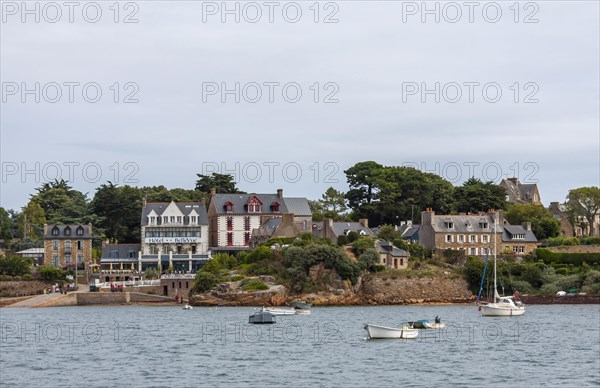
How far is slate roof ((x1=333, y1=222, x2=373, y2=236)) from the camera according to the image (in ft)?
382

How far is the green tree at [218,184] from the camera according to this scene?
14500 centimetres

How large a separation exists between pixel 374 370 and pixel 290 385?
20.5ft

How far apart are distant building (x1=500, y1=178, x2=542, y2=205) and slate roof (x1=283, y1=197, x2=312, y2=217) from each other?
137ft

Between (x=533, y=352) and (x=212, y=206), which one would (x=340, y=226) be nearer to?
(x=212, y=206)

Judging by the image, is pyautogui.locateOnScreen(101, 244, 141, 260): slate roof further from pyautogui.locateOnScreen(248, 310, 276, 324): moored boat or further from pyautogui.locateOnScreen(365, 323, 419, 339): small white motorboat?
pyautogui.locateOnScreen(365, 323, 419, 339): small white motorboat

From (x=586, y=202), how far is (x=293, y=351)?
87.5 meters

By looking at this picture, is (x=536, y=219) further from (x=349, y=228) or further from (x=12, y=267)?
(x=12, y=267)

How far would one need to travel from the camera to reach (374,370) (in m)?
49.5

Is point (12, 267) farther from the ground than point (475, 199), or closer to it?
closer to it

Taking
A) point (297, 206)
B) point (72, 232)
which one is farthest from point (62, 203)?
point (297, 206)

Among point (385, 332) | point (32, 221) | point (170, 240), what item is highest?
point (32, 221)

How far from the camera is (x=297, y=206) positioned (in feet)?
421

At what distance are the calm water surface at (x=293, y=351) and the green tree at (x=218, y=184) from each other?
5750 cm

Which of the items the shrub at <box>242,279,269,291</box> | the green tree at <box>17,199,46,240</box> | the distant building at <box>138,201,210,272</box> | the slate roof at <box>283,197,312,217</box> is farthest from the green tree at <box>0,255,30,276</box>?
the slate roof at <box>283,197,312,217</box>
